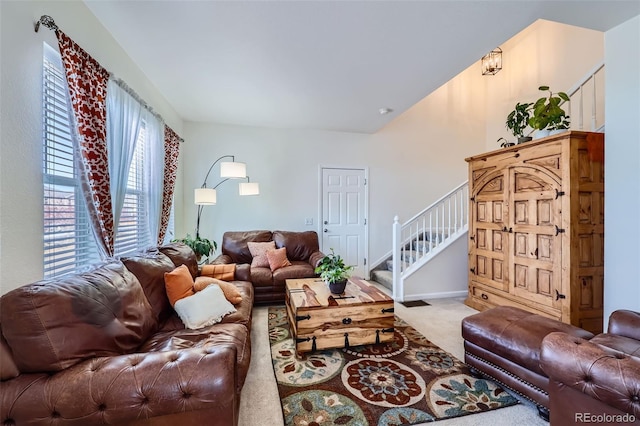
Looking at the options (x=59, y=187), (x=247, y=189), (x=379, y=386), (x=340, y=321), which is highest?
(x=247, y=189)

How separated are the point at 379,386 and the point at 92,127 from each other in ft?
8.69

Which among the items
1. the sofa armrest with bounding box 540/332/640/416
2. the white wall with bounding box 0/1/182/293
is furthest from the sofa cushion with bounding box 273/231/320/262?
the sofa armrest with bounding box 540/332/640/416

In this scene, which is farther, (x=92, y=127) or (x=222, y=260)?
(x=222, y=260)

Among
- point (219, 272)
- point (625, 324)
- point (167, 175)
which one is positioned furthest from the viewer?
point (167, 175)

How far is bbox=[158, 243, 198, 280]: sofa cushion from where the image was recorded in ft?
8.48

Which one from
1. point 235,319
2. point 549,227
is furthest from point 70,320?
point 549,227

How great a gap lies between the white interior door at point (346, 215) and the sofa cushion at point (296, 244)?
65cm

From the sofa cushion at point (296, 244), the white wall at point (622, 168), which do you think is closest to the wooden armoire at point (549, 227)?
the white wall at point (622, 168)

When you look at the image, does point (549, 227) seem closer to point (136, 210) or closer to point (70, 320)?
point (70, 320)

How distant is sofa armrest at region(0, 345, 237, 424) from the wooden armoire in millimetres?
2865

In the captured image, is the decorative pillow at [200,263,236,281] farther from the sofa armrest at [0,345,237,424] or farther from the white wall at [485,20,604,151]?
the white wall at [485,20,604,151]

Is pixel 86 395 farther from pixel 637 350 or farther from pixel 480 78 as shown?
pixel 480 78

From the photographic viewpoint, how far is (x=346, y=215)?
499cm

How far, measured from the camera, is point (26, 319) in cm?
108
